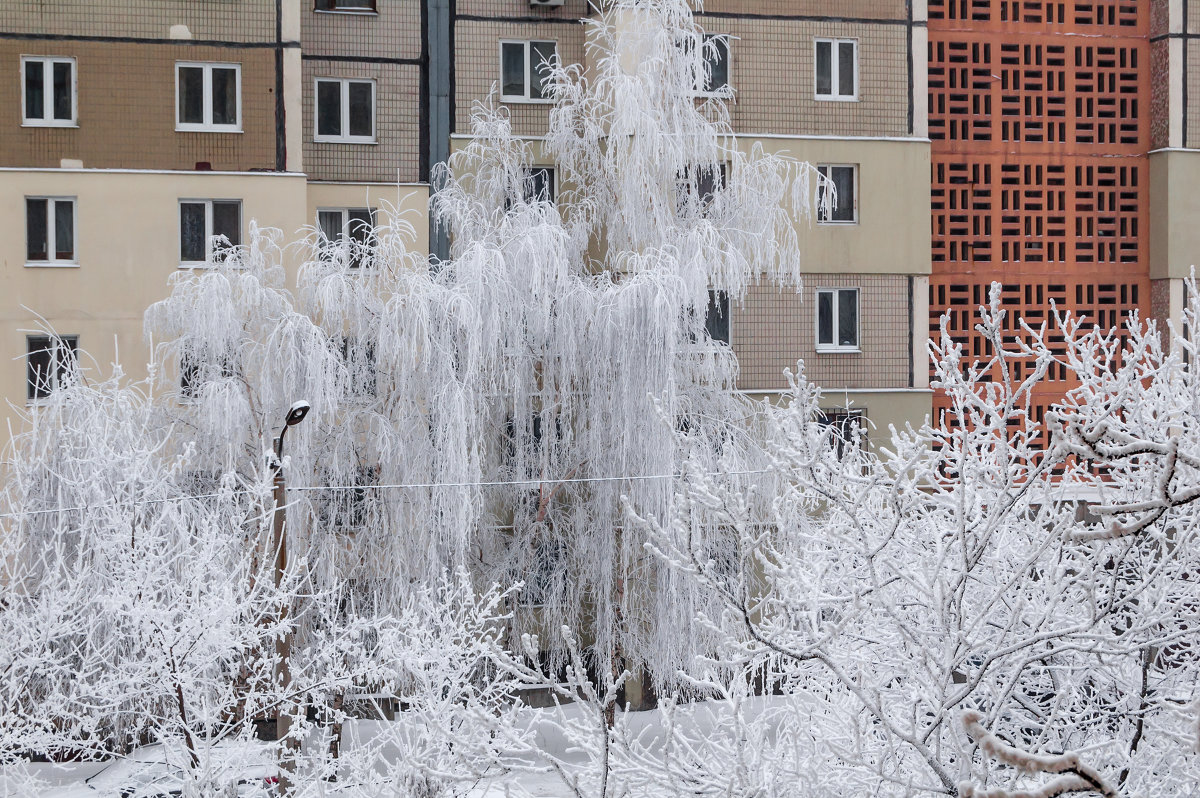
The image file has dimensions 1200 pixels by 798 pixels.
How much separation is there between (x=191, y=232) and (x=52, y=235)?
2.04m

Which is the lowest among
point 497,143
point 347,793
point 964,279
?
point 347,793

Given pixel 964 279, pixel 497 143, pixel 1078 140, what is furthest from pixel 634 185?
pixel 1078 140

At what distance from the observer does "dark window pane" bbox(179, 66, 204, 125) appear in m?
21.5

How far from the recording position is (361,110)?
2270 centimetres

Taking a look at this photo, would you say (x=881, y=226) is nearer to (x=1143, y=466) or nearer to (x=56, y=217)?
(x=56, y=217)

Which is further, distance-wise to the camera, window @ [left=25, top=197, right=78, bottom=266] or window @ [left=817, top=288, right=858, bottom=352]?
window @ [left=817, top=288, right=858, bottom=352]

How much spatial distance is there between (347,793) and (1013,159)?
17.3 metres

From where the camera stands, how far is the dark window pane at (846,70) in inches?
928

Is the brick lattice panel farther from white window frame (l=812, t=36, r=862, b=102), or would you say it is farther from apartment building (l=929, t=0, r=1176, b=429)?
white window frame (l=812, t=36, r=862, b=102)

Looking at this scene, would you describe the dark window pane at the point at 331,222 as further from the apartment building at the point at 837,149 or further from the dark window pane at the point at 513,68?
the dark window pane at the point at 513,68

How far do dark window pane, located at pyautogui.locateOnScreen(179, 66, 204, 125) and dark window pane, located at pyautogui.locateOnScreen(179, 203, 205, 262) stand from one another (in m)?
1.34

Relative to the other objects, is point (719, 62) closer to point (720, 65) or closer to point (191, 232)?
point (720, 65)

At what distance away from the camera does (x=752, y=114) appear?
76.1 feet

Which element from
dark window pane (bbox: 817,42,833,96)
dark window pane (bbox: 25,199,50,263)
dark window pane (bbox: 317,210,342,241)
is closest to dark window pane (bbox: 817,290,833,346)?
dark window pane (bbox: 817,42,833,96)
